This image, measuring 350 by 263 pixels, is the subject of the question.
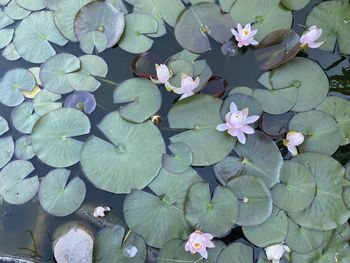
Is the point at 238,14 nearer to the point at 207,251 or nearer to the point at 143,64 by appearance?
the point at 143,64

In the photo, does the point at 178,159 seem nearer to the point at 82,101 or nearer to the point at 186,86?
the point at 186,86

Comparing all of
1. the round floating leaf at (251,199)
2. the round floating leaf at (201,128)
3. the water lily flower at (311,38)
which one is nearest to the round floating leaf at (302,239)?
the round floating leaf at (251,199)

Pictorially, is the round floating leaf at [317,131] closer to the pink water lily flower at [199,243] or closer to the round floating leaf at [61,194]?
the pink water lily flower at [199,243]

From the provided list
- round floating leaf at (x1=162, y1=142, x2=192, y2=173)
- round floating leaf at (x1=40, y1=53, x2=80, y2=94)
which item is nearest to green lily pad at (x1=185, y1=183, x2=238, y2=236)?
round floating leaf at (x1=162, y1=142, x2=192, y2=173)

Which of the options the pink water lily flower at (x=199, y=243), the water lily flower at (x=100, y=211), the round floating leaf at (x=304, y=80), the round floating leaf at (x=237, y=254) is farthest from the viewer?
the round floating leaf at (x=304, y=80)

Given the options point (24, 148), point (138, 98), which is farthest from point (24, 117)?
point (138, 98)
